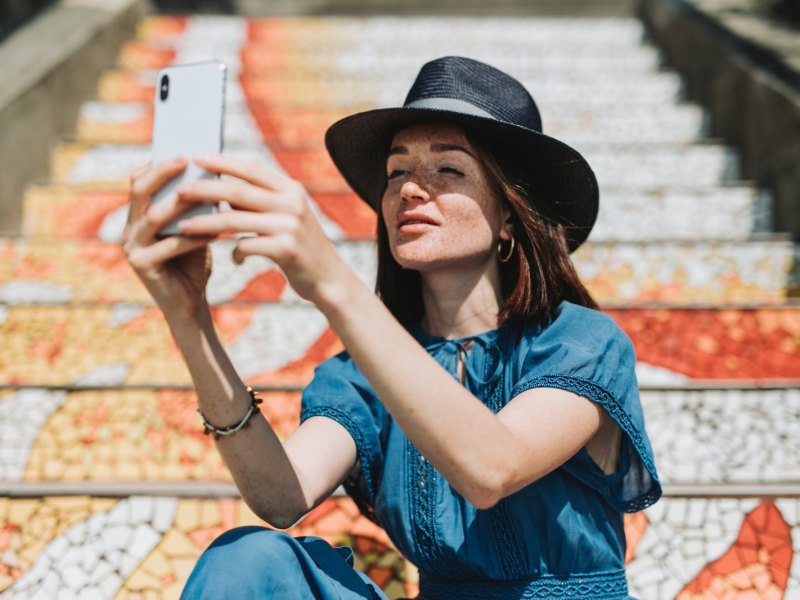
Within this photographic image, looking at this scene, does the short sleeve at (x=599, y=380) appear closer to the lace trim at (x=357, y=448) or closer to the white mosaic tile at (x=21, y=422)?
the lace trim at (x=357, y=448)

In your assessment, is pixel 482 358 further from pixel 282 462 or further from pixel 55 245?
pixel 55 245

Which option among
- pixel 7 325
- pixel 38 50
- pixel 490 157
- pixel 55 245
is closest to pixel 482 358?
pixel 490 157

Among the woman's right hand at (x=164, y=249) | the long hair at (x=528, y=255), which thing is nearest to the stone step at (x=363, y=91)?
the long hair at (x=528, y=255)

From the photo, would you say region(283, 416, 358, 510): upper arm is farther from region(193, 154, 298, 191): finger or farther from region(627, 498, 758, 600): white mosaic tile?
region(627, 498, 758, 600): white mosaic tile

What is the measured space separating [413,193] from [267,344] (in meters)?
0.99

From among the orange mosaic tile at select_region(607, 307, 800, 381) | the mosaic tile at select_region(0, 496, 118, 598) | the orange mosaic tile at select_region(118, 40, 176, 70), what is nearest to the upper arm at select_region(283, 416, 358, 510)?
the mosaic tile at select_region(0, 496, 118, 598)

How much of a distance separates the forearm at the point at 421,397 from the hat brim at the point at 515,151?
54 centimetres

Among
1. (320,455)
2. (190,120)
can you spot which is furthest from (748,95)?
(190,120)

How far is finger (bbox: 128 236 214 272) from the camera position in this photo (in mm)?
1010

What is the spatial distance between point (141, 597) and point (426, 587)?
1.99 feet

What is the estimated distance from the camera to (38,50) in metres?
3.54

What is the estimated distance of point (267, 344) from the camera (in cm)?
229

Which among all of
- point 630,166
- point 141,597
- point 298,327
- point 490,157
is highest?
point 490,157

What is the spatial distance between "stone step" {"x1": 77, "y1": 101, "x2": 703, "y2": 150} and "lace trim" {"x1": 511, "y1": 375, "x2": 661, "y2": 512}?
2.27 metres
